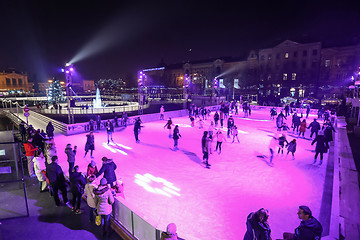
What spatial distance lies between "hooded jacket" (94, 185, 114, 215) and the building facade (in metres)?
102

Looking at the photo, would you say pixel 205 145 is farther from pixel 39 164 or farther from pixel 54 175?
pixel 39 164

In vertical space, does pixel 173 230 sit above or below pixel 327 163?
above

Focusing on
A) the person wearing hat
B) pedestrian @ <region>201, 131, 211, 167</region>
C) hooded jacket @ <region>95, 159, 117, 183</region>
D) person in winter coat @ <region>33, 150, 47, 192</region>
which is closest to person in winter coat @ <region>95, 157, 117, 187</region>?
hooded jacket @ <region>95, 159, 117, 183</region>

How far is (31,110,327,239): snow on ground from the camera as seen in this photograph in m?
5.54

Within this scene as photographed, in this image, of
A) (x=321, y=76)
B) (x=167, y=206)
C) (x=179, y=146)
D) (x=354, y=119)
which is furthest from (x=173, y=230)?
(x=321, y=76)

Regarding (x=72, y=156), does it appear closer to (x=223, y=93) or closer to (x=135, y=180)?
(x=135, y=180)

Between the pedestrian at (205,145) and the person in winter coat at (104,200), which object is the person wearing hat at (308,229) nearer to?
the person in winter coat at (104,200)

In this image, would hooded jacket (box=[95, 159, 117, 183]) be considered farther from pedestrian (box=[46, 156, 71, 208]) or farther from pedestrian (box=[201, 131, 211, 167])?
pedestrian (box=[201, 131, 211, 167])

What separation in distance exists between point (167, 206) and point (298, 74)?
5000cm

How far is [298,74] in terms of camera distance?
154 feet

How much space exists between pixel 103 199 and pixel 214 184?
432 cm

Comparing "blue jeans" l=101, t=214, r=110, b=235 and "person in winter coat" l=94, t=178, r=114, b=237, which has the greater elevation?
"person in winter coat" l=94, t=178, r=114, b=237

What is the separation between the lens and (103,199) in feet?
14.9

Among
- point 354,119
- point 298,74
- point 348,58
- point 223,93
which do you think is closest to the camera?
point 354,119
